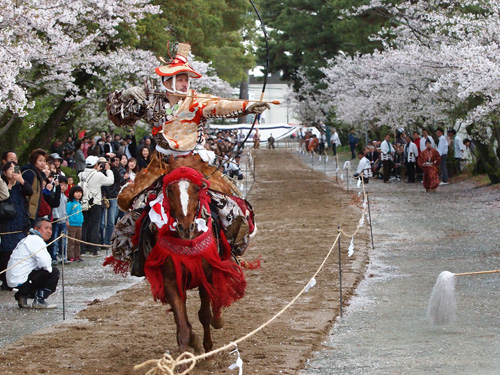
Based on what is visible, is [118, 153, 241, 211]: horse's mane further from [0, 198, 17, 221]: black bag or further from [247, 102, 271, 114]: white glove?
[0, 198, 17, 221]: black bag

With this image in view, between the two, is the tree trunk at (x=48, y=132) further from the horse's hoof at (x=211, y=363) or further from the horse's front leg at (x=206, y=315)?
the horse's hoof at (x=211, y=363)

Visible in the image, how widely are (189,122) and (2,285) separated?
5312mm

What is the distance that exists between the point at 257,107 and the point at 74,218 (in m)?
7.68

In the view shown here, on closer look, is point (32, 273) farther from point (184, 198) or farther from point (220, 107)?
point (184, 198)

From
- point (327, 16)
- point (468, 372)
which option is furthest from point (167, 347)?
point (327, 16)

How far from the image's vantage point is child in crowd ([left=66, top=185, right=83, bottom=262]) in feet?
45.8

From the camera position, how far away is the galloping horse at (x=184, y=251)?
6.89m

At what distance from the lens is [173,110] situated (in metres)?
7.75

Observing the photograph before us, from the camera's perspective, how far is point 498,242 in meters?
15.4

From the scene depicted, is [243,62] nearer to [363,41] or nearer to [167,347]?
[363,41]

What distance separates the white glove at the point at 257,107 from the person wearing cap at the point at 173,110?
260 mm

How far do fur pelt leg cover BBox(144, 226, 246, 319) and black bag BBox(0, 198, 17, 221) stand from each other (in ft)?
15.3

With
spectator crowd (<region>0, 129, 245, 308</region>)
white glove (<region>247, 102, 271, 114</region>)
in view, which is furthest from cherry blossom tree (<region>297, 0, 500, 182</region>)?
white glove (<region>247, 102, 271, 114</region>)

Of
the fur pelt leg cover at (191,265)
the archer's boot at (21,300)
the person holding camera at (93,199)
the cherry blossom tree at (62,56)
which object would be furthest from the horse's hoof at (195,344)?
the person holding camera at (93,199)
